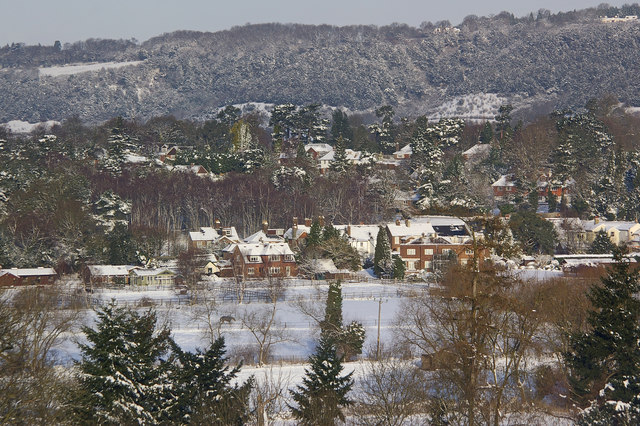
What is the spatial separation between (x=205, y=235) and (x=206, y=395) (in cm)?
4350

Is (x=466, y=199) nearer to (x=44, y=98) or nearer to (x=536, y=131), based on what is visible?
(x=536, y=131)

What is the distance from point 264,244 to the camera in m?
63.9

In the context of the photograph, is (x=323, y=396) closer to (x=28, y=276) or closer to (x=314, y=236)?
(x=28, y=276)

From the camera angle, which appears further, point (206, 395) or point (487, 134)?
point (487, 134)

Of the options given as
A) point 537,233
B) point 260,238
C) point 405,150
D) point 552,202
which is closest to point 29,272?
point 260,238

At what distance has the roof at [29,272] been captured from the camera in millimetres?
58906

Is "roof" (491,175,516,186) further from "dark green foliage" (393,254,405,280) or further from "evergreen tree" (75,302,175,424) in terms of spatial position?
"evergreen tree" (75,302,175,424)

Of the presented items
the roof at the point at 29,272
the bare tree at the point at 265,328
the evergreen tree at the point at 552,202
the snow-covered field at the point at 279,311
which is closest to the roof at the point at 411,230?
the snow-covered field at the point at 279,311

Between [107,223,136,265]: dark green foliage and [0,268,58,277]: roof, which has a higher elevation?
[107,223,136,265]: dark green foliage

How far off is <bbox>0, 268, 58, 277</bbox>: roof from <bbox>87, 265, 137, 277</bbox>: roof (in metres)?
2.27

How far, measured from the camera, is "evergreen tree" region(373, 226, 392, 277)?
6216cm

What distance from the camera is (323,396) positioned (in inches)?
1088

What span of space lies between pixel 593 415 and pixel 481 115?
131 m

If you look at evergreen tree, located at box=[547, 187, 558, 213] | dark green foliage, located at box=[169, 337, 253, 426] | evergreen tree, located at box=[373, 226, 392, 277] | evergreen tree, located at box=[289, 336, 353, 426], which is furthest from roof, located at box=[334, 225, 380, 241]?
dark green foliage, located at box=[169, 337, 253, 426]
